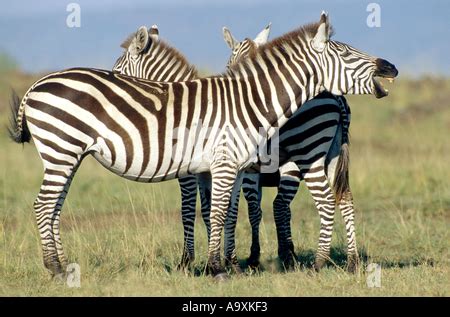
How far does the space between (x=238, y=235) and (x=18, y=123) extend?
163 inches

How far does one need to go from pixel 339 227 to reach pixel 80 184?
226 inches

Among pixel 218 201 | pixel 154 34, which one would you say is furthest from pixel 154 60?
pixel 218 201

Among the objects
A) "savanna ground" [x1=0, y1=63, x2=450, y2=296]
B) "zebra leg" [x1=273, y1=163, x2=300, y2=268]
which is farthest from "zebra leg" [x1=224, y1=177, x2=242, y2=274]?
"zebra leg" [x1=273, y1=163, x2=300, y2=268]

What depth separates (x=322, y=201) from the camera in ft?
31.7

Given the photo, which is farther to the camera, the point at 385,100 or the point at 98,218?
the point at 385,100

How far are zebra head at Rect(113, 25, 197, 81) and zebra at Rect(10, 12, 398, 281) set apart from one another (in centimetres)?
134

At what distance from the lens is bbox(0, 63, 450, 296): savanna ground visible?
8.30 meters

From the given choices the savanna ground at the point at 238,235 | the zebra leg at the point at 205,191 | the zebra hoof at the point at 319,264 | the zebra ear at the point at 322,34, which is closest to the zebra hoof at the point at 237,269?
the savanna ground at the point at 238,235

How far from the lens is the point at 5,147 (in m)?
20.4

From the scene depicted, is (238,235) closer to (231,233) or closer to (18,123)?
(231,233)

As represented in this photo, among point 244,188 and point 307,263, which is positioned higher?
point 244,188

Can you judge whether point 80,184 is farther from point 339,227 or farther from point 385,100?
point 385,100
